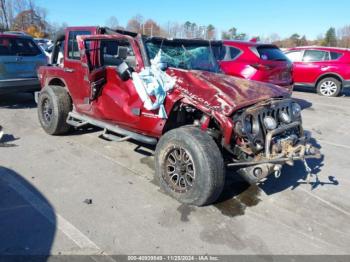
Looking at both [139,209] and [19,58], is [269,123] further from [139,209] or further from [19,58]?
[19,58]

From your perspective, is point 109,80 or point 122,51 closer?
point 122,51

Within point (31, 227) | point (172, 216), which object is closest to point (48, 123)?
point (31, 227)

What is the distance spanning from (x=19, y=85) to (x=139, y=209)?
5.70 meters

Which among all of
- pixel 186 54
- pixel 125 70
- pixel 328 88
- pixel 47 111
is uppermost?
pixel 186 54

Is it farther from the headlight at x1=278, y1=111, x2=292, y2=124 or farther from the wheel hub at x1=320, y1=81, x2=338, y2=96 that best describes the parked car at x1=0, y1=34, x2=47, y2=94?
the wheel hub at x1=320, y1=81, x2=338, y2=96

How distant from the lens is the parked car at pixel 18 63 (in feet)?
25.1

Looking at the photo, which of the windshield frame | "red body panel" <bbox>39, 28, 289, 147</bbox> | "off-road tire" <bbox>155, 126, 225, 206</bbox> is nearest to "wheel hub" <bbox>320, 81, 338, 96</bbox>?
the windshield frame

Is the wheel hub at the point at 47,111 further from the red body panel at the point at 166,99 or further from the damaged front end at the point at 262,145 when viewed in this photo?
the damaged front end at the point at 262,145

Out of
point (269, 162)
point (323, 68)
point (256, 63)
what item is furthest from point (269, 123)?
point (323, 68)

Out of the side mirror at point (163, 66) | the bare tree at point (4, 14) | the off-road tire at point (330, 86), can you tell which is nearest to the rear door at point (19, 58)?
the side mirror at point (163, 66)

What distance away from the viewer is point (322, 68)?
1180 cm

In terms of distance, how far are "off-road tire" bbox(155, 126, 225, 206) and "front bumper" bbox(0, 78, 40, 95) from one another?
18.1 ft

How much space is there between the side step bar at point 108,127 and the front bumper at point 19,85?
286 cm

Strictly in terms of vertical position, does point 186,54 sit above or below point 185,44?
below
